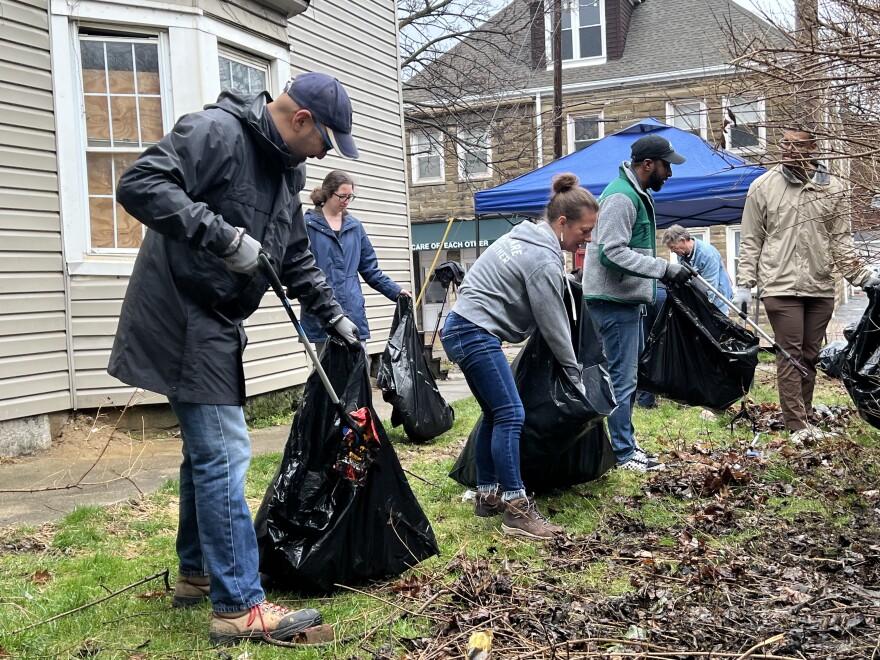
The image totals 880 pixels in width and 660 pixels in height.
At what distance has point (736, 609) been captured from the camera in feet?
10.2

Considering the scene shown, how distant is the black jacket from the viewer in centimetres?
283

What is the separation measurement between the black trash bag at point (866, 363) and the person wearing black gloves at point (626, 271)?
1.18 metres

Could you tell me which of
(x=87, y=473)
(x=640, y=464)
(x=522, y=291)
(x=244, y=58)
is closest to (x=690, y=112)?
(x=522, y=291)

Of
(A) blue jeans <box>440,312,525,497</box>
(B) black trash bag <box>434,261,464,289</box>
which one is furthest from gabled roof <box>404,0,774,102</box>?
(A) blue jeans <box>440,312,525,497</box>

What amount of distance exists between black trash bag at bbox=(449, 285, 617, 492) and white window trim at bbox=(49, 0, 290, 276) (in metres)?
3.70

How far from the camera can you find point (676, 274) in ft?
18.8

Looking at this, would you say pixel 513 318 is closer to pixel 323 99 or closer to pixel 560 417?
pixel 560 417

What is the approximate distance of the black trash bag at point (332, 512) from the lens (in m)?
3.46

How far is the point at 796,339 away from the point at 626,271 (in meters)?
1.53

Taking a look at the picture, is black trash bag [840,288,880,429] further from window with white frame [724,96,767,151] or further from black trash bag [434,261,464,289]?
black trash bag [434,261,464,289]

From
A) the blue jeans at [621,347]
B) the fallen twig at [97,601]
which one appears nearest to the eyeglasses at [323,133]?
the fallen twig at [97,601]

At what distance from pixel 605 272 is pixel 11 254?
4.30 metres

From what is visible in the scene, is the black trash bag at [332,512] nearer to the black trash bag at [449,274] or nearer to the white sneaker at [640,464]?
the white sneaker at [640,464]

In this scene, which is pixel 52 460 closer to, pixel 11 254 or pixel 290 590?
pixel 11 254
